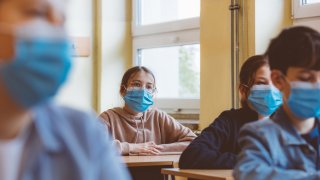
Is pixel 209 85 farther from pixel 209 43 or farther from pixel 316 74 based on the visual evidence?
pixel 316 74

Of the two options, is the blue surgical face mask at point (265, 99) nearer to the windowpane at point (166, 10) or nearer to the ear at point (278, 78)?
the ear at point (278, 78)

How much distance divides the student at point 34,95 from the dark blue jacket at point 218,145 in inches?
64.8

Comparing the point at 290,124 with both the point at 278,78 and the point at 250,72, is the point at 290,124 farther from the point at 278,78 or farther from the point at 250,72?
the point at 250,72

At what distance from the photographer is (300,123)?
1.68m

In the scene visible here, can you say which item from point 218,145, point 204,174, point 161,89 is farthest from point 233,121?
point 161,89

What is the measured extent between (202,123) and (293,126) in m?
2.39

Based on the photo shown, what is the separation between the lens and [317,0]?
3.72 m

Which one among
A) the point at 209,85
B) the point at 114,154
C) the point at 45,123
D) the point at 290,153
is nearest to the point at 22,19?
the point at 45,123

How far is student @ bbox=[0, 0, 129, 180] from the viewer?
91cm

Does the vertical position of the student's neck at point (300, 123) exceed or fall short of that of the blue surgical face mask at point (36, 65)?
it falls short

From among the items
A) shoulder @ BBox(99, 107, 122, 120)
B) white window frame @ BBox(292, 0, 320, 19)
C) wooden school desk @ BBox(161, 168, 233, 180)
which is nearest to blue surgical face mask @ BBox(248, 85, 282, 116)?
wooden school desk @ BBox(161, 168, 233, 180)

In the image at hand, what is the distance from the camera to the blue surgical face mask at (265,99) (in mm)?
2670

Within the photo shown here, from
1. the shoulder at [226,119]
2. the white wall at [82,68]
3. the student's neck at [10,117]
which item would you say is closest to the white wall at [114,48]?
the white wall at [82,68]

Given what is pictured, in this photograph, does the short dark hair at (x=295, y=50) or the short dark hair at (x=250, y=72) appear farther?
the short dark hair at (x=250, y=72)
